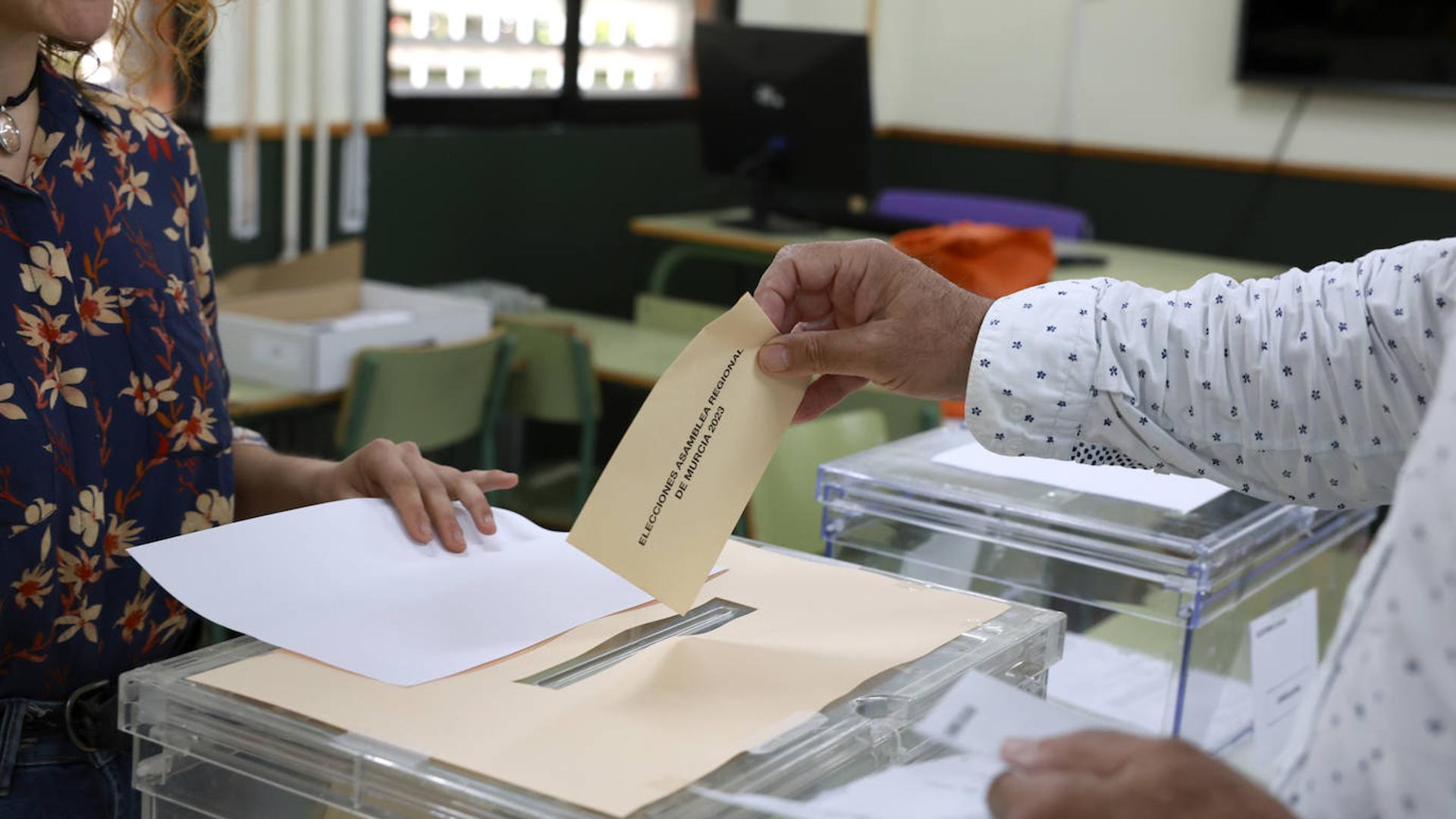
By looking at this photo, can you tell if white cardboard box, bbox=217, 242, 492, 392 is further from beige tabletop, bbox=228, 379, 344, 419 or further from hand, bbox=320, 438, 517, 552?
hand, bbox=320, 438, 517, 552

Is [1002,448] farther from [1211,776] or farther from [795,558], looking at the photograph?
[1211,776]

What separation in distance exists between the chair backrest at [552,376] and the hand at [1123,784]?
3065mm

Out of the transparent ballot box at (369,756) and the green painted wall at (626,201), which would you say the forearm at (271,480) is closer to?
the transparent ballot box at (369,756)

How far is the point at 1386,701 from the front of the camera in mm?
550

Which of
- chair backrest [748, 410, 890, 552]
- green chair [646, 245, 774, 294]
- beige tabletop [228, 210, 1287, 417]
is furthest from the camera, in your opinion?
green chair [646, 245, 774, 294]

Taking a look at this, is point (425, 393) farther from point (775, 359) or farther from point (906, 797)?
point (906, 797)

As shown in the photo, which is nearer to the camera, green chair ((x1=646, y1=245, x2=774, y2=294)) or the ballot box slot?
the ballot box slot

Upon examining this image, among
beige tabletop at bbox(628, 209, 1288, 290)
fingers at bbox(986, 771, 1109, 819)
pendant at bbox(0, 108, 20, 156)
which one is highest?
pendant at bbox(0, 108, 20, 156)

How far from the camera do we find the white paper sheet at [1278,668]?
52.1 inches

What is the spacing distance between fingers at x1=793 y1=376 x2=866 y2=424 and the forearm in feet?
1.37

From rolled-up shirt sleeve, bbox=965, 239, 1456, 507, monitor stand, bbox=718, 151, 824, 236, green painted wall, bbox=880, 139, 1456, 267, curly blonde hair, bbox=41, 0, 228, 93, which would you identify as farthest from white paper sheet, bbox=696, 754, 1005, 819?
green painted wall, bbox=880, 139, 1456, 267

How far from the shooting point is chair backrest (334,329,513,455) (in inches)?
128

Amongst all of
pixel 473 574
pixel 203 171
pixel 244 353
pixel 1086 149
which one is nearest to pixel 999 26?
pixel 1086 149

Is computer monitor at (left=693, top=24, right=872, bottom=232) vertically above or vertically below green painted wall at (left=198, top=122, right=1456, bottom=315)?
above
